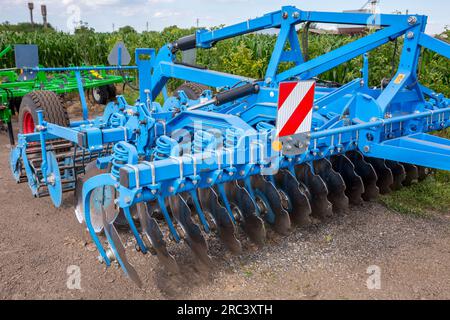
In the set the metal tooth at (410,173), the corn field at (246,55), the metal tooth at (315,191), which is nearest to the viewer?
the metal tooth at (315,191)

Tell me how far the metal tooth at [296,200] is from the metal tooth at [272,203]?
93 mm

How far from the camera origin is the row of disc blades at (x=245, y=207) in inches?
108

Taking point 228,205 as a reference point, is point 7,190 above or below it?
below

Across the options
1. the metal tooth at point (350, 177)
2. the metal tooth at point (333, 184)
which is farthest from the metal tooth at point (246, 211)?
the metal tooth at point (350, 177)

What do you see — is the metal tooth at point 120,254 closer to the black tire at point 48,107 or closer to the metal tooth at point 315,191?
the metal tooth at point 315,191

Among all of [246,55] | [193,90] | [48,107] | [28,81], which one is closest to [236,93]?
[193,90]

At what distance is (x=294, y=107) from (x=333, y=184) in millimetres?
1164

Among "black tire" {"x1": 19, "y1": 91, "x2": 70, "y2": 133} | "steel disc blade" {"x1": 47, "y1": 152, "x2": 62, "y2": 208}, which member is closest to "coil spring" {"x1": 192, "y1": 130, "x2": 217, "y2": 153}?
"steel disc blade" {"x1": 47, "y1": 152, "x2": 62, "y2": 208}

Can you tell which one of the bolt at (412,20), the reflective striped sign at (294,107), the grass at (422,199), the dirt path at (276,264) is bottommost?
the dirt path at (276,264)

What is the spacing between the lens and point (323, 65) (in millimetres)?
3791
